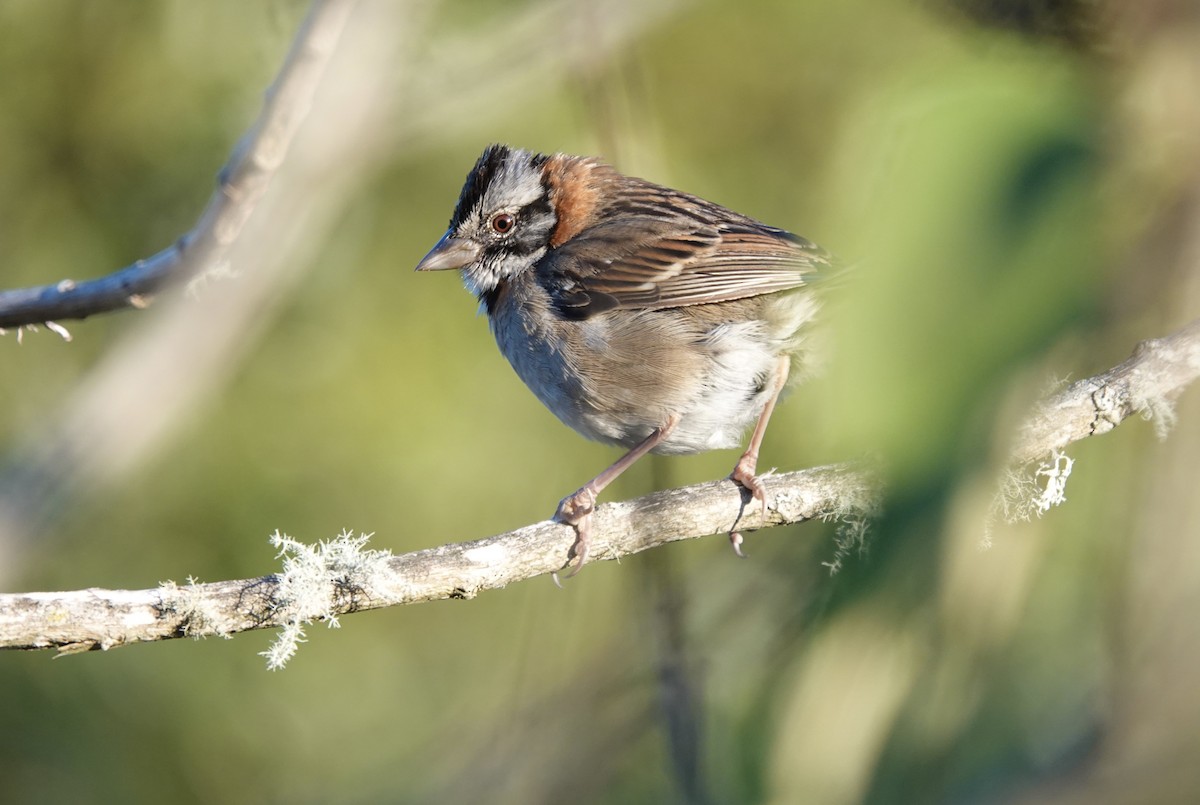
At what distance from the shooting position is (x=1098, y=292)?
0.89 m

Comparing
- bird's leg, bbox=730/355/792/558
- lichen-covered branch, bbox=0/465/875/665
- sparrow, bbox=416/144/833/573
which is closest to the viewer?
lichen-covered branch, bbox=0/465/875/665

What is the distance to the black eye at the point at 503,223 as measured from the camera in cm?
462

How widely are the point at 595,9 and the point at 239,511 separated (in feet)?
10.6

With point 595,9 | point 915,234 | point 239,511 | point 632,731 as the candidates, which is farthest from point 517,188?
point 915,234

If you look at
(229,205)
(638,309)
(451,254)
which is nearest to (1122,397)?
(229,205)

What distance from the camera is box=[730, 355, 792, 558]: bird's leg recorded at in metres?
3.55

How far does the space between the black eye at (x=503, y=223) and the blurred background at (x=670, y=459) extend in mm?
529

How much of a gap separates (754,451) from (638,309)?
2.36ft

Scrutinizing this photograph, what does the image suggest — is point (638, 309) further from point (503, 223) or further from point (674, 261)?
point (503, 223)

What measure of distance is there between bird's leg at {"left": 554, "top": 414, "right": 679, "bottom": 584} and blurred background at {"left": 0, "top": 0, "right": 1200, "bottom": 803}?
0.09 m

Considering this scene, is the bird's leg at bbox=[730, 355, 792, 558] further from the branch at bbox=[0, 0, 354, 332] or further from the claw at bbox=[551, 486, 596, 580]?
the branch at bbox=[0, 0, 354, 332]

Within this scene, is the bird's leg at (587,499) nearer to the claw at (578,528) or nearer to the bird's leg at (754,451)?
the claw at (578,528)

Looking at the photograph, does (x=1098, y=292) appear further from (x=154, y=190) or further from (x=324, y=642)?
(x=154, y=190)

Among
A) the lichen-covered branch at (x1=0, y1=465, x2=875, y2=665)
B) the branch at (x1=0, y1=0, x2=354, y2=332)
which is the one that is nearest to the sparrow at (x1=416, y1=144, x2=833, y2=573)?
the lichen-covered branch at (x1=0, y1=465, x2=875, y2=665)
